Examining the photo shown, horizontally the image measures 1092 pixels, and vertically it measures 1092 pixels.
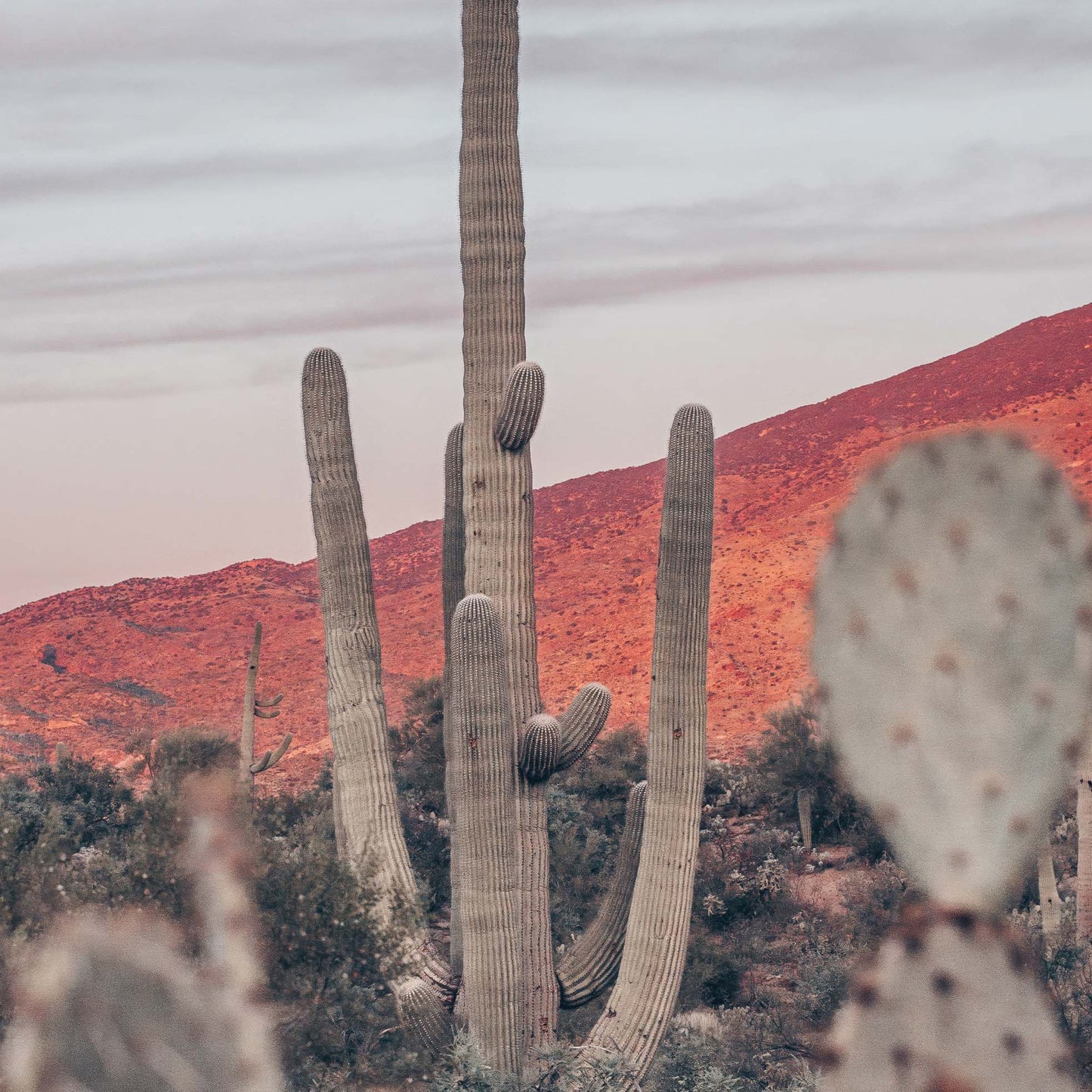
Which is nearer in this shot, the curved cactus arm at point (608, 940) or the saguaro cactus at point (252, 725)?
the curved cactus arm at point (608, 940)

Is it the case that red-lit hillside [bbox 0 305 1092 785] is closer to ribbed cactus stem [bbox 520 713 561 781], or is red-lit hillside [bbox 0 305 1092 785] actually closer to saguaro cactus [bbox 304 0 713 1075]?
saguaro cactus [bbox 304 0 713 1075]

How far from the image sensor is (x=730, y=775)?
2336 centimetres

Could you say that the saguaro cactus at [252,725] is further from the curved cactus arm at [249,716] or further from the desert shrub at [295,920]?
the desert shrub at [295,920]

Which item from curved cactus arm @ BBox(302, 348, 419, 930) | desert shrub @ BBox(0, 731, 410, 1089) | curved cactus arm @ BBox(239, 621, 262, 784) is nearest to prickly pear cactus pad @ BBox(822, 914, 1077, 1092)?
desert shrub @ BBox(0, 731, 410, 1089)

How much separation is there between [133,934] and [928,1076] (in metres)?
1.54

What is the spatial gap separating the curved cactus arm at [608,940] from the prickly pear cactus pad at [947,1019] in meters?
8.89

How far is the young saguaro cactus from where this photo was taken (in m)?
3.78

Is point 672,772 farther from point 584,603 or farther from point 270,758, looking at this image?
point 584,603

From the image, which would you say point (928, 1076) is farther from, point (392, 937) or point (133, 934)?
point (392, 937)

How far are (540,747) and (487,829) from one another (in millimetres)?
779

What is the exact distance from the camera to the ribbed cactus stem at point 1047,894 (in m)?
15.4

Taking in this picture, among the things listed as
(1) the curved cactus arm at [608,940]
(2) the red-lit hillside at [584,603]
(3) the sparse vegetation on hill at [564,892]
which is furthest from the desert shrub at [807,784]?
(1) the curved cactus arm at [608,940]

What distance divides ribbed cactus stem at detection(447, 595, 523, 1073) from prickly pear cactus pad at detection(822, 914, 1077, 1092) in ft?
25.0

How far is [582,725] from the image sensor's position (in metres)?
11.4
